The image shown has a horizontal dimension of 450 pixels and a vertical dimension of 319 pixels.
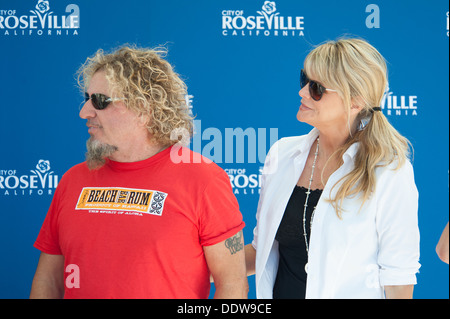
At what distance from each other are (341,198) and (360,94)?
379 millimetres

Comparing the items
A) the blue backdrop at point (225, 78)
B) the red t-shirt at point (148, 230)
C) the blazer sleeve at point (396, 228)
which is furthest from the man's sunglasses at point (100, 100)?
the blue backdrop at point (225, 78)

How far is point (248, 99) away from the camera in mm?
2918

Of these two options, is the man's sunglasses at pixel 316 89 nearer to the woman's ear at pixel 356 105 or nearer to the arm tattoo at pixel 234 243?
the woman's ear at pixel 356 105

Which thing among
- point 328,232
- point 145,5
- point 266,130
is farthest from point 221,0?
point 328,232

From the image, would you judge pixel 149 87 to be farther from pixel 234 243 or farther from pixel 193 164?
pixel 234 243

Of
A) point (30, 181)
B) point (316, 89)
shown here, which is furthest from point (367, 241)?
point (30, 181)

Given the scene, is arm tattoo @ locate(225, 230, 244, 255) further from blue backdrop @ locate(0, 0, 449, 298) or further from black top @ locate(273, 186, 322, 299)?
blue backdrop @ locate(0, 0, 449, 298)

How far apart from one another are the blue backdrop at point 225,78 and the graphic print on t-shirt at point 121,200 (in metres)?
1.29

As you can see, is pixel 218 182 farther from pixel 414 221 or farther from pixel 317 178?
pixel 414 221

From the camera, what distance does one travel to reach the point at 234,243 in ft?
5.25

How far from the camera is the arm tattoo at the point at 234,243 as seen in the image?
1.58 meters

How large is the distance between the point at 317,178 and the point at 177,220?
0.57m

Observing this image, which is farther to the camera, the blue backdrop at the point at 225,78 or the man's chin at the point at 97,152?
the blue backdrop at the point at 225,78

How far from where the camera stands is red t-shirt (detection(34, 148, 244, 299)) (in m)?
1.54
